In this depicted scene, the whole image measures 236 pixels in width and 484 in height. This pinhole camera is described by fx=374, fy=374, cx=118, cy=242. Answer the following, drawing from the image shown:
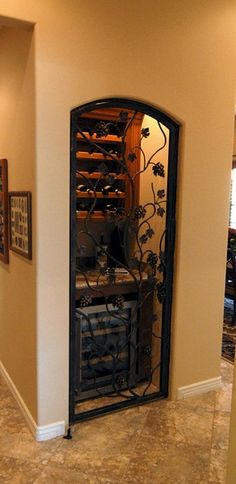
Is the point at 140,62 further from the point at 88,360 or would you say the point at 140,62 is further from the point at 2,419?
the point at 2,419

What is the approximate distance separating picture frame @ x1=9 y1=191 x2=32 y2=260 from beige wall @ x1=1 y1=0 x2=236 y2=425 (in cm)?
13

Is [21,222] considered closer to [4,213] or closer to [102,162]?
[4,213]

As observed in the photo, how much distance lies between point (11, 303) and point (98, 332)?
2.36 ft

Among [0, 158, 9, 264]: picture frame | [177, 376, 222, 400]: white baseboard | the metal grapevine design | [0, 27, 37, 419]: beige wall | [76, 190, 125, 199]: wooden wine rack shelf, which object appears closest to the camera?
[0, 27, 37, 419]: beige wall

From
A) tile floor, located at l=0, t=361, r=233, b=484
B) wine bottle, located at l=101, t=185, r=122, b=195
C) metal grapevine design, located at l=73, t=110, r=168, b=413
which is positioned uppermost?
wine bottle, located at l=101, t=185, r=122, b=195

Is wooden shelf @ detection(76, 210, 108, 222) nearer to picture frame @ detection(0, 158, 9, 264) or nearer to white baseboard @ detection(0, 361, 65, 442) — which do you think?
picture frame @ detection(0, 158, 9, 264)

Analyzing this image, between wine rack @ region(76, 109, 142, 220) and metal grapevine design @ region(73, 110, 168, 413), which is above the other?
wine rack @ region(76, 109, 142, 220)

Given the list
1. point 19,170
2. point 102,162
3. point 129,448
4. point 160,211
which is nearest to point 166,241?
point 160,211

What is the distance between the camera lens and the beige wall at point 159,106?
2219 millimetres

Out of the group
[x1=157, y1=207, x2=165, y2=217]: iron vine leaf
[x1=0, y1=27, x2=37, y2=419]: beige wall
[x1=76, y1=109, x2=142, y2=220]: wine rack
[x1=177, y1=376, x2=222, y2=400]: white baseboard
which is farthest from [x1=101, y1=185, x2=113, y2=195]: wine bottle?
[x1=177, y1=376, x2=222, y2=400]: white baseboard

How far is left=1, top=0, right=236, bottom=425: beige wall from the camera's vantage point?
222 centimetres

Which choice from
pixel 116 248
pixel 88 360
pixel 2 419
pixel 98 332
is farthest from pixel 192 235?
pixel 2 419

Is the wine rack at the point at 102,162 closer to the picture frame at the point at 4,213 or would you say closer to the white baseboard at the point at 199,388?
the picture frame at the point at 4,213

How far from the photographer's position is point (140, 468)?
2188mm
